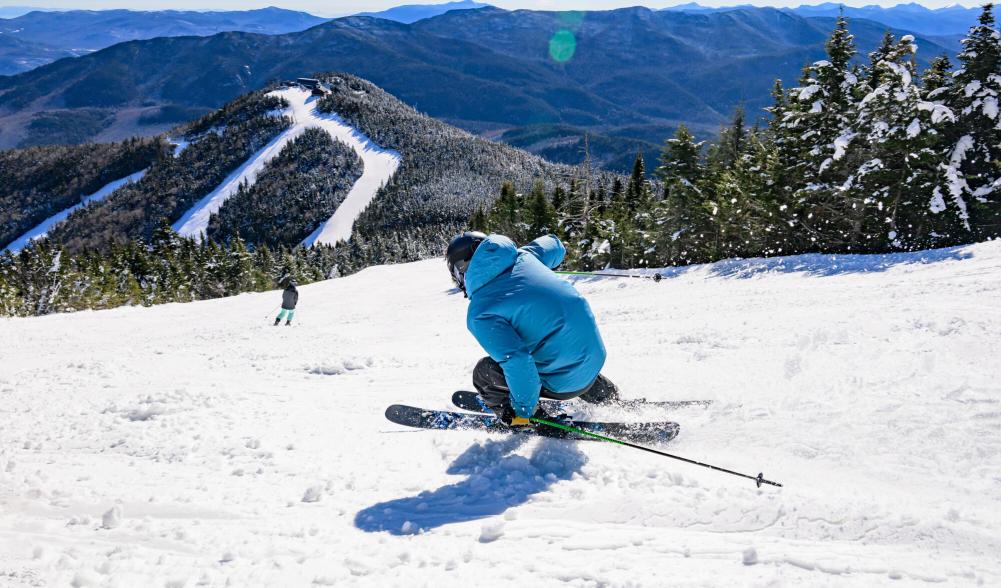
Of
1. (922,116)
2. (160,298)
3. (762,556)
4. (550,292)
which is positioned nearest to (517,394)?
(550,292)

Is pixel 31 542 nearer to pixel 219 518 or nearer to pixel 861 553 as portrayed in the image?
pixel 219 518

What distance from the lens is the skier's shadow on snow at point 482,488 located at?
3.84 m

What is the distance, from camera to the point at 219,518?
3.91m

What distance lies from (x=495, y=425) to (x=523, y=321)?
146 cm

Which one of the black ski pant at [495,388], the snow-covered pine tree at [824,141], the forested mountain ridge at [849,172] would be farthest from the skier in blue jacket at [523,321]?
the snow-covered pine tree at [824,141]

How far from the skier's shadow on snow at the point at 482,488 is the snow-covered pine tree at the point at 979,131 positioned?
19.3m

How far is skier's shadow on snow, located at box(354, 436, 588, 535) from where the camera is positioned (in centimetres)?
384

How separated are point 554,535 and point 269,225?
8205 inches

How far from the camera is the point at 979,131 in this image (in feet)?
58.8

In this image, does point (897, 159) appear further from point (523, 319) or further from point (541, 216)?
point (541, 216)

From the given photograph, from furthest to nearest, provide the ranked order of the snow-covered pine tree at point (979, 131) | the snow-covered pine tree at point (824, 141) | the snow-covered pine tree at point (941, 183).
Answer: the snow-covered pine tree at point (824, 141), the snow-covered pine tree at point (979, 131), the snow-covered pine tree at point (941, 183)

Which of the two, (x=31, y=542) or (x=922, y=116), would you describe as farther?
(x=922, y=116)

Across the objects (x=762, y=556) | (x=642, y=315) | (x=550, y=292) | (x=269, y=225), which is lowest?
(x=269, y=225)

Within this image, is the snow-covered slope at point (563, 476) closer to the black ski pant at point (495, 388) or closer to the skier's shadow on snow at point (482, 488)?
the skier's shadow on snow at point (482, 488)
